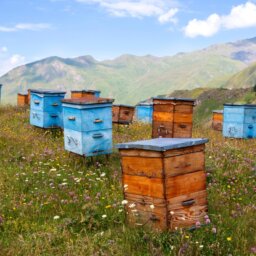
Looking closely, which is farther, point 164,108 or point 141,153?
point 164,108

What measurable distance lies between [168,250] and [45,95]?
9516 millimetres

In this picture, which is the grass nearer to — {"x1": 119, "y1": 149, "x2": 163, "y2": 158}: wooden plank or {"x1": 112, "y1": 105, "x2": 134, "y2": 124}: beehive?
{"x1": 119, "y1": 149, "x2": 163, "y2": 158}: wooden plank

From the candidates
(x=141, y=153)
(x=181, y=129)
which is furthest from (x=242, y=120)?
(x=141, y=153)

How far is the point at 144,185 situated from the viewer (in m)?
5.95

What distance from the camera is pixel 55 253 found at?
5.50 m

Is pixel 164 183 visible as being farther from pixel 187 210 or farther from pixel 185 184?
pixel 187 210

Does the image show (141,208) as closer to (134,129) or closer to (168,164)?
(168,164)

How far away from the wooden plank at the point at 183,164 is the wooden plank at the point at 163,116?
5.86 meters

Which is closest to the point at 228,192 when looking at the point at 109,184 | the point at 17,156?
the point at 109,184

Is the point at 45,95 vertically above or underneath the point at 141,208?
above

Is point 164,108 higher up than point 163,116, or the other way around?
point 164,108

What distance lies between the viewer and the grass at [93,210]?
552 centimetres

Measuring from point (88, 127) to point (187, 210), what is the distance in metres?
4.62

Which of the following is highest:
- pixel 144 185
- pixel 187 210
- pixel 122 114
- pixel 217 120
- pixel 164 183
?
pixel 164 183
